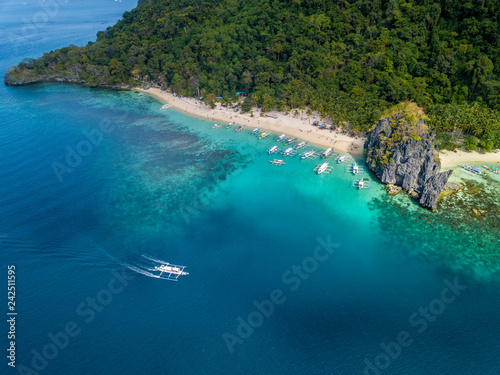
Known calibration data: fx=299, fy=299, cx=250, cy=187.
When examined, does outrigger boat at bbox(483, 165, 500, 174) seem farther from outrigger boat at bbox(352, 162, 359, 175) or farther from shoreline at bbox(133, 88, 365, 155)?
outrigger boat at bbox(352, 162, 359, 175)

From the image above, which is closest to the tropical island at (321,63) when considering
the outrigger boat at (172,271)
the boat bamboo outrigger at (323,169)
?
the boat bamboo outrigger at (323,169)

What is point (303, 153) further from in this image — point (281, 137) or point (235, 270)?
point (235, 270)

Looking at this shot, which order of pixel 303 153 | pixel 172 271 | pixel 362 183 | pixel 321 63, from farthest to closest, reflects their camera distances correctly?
1. pixel 321 63
2. pixel 303 153
3. pixel 362 183
4. pixel 172 271

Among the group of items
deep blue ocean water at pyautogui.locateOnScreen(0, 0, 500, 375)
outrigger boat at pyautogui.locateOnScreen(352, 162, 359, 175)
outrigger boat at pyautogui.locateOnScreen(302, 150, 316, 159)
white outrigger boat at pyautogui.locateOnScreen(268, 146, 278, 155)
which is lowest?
deep blue ocean water at pyautogui.locateOnScreen(0, 0, 500, 375)

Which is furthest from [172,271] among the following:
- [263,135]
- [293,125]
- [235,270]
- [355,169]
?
[293,125]

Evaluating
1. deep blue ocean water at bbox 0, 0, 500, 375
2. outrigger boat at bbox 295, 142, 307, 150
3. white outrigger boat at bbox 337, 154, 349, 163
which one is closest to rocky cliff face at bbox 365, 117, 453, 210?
deep blue ocean water at bbox 0, 0, 500, 375

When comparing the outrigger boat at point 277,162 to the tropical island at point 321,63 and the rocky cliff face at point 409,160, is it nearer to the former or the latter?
the tropical island at point 321,63
